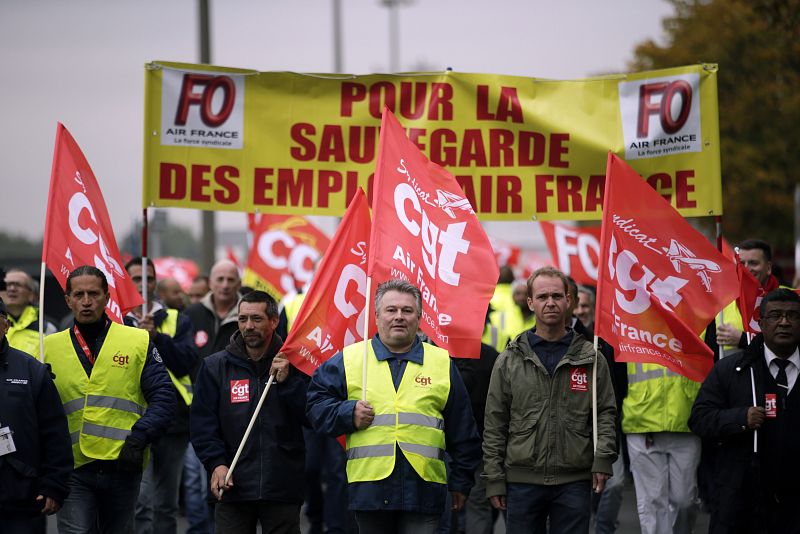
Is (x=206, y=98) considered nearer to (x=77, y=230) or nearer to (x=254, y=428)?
(x=77, y=230)

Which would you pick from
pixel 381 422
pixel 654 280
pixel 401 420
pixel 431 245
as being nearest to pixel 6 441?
pixel 381 422

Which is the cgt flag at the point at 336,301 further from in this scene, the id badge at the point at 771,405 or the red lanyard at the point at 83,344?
the id badge at the point at 771,405

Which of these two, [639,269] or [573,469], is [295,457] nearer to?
[573,469]

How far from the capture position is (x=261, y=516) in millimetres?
7523

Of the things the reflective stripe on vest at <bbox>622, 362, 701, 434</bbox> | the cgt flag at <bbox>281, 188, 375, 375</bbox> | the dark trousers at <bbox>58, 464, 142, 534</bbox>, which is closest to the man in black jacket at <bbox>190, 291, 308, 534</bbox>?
the cgt flag at <bbox>281, 188, 375, 375</bbox>

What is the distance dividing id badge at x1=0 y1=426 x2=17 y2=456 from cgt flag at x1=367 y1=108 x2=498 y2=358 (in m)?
2.27

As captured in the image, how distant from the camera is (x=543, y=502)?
7.34 metres

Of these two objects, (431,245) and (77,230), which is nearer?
(431,245)

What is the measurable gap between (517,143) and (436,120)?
68 cm

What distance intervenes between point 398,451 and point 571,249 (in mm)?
9530

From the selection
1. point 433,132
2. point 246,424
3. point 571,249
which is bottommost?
point 246,424

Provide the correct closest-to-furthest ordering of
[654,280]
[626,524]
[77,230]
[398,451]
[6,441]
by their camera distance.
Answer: [6,441] < [398,451] < [654,280] < [77,230] < [626,524]

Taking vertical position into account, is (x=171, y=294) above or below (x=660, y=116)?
below

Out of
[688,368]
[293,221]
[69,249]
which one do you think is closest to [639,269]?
[688,368]
